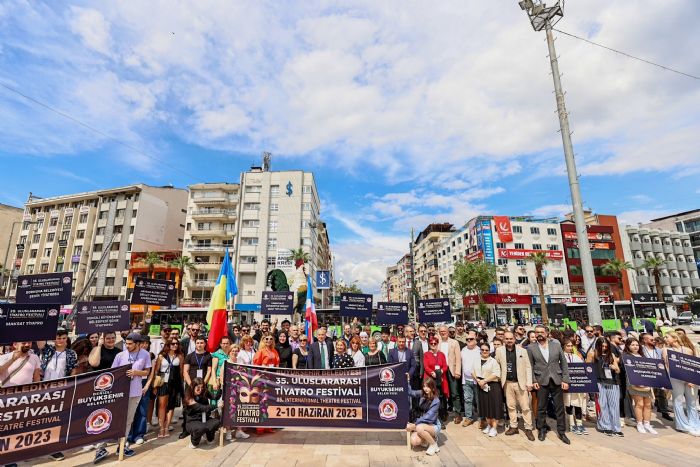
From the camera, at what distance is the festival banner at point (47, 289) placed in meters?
11.7

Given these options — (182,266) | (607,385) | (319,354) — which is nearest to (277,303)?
(319,354)

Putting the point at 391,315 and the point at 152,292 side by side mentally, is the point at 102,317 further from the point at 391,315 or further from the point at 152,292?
the point at 391,315

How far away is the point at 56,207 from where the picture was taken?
63.9 meters

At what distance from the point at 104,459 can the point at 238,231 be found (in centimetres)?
5224

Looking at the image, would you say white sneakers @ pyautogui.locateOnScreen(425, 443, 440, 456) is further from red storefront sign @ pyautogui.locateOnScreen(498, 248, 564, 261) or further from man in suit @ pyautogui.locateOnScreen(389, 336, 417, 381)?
red storefront sign @ pyautogui.locateOnScreen(498, 248, 564, 261)

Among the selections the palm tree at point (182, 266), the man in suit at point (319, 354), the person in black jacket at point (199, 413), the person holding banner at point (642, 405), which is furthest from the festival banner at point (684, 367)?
the palm tree at point (182, 266)

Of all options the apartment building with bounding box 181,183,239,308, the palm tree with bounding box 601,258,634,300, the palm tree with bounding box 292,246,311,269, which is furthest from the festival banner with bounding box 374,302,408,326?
the palm tree with bounding box 601,258,634,300

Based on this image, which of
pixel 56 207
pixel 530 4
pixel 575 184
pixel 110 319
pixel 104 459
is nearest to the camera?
pixel 104 459

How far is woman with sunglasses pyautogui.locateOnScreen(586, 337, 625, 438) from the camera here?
705cm

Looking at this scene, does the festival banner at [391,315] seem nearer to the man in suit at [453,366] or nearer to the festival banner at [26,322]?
the man in suit at [453,366]

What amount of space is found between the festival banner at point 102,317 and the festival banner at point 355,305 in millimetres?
9094

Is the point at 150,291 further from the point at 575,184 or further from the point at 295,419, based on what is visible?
the point at 575,184

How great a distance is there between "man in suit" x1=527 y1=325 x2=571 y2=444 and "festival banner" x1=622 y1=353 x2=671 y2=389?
1546 millimetres

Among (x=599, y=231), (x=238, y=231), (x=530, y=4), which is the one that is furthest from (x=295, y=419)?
(x=599, y=231)
